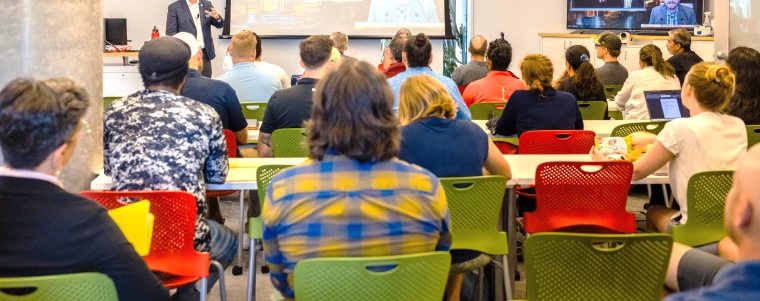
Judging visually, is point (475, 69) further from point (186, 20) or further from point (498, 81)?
point (186, 20)

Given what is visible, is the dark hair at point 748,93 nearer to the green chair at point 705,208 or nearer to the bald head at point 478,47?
the green chair at point 705,208

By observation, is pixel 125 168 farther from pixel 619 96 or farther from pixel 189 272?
pixel 619 96

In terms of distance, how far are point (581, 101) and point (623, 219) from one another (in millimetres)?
2596

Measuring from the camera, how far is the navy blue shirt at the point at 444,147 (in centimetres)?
335

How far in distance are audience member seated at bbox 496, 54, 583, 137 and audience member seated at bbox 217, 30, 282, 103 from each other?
2.06 metres

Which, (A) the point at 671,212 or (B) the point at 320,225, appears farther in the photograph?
(A) the point at 671,212

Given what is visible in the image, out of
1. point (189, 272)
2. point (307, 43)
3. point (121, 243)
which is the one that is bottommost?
point (189, 272)

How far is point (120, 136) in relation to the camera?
330 centimetres

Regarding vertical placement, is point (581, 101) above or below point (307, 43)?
below

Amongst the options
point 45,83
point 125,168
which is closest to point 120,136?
point 125,168

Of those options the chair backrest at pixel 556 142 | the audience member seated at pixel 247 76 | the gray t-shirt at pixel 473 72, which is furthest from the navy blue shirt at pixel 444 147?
the gray t-shirt at pixel 473 72

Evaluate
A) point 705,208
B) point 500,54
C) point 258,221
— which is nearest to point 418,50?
point 500,54

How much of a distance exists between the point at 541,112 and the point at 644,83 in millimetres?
1838

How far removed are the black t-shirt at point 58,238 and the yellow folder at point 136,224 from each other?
40cm
